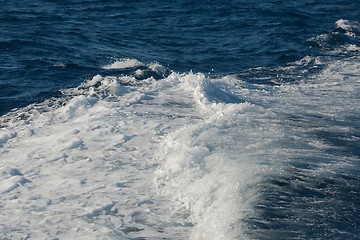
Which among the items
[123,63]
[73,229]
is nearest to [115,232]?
[73,229]

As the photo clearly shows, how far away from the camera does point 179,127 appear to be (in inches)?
499

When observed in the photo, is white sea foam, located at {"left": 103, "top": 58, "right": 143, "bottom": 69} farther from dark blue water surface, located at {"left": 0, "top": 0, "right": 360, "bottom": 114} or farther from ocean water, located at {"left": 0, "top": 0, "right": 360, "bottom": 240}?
dark blue water surface, located at {"left": 0, "top": 0, "right": 360, "bottom": 114}

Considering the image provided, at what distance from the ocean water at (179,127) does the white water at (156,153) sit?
0.03 meters

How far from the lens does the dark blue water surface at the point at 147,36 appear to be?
54.3ft

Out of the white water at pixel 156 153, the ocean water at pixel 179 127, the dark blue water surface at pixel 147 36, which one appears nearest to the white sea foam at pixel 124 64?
the ocean water at pixel 179 127

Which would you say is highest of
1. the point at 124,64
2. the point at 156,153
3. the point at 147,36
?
the point at 147,36

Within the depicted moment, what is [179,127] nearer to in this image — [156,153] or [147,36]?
[156,153]

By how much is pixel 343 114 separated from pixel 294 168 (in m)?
3.33

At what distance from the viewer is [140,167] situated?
11.2 meters

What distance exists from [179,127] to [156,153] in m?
1.18

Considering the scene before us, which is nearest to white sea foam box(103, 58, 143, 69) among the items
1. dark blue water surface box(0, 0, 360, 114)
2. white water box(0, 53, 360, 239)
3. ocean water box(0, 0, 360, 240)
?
ocean water box(0, 0, 360, 240)

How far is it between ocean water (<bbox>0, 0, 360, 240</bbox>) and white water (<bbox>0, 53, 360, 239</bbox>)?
1.1 inches

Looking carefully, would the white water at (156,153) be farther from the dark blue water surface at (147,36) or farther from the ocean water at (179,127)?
the dark blue water surface at (147,36)

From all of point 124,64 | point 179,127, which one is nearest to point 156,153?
point 179,127
